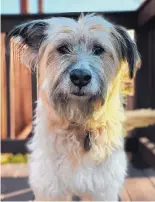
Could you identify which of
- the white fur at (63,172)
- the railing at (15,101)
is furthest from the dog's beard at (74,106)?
the railing at (15,101)

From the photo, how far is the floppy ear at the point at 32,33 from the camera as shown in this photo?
168cm

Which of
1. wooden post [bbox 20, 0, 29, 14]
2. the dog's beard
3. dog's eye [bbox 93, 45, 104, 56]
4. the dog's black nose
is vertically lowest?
the dog's beard

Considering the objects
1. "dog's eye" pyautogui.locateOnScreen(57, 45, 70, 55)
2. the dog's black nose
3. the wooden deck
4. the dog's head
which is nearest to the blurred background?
the wooden deck

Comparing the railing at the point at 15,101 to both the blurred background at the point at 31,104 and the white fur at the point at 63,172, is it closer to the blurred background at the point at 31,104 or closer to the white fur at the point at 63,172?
the blurred background at the point at 31,104

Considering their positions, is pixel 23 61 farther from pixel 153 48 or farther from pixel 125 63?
pixel 153 48

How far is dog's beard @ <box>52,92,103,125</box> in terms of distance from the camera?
162 cm

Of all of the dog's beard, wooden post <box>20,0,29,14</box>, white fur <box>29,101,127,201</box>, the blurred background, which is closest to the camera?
the dog's beard

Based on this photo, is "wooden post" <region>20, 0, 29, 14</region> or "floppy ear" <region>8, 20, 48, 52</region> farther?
"wooden post" <region>20, 0, 29, 14</region>

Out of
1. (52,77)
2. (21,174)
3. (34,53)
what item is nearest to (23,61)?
(34,53)

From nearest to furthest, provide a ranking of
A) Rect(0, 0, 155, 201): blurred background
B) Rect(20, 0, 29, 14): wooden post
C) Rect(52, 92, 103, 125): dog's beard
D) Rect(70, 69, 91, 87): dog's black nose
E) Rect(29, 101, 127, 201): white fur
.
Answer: Rect(70, 69, 91, 87): dog's black nose < Rect(52, 92, 103, 125): dog's beard < Rect(29, 101, 127, 201): white fur < Rect(20, 0, 29, 14): wooden post < Rect(0, 0, 155, 201): blurred background

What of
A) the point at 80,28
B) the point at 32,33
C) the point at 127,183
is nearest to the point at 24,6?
the point at 32,33

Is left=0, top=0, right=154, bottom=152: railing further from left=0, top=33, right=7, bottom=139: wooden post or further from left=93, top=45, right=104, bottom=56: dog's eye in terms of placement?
left=93, top=45, right=104, bottom=56: dog's eye

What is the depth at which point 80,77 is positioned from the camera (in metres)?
1.48

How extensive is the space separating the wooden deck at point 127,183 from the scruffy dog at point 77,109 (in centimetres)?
70
